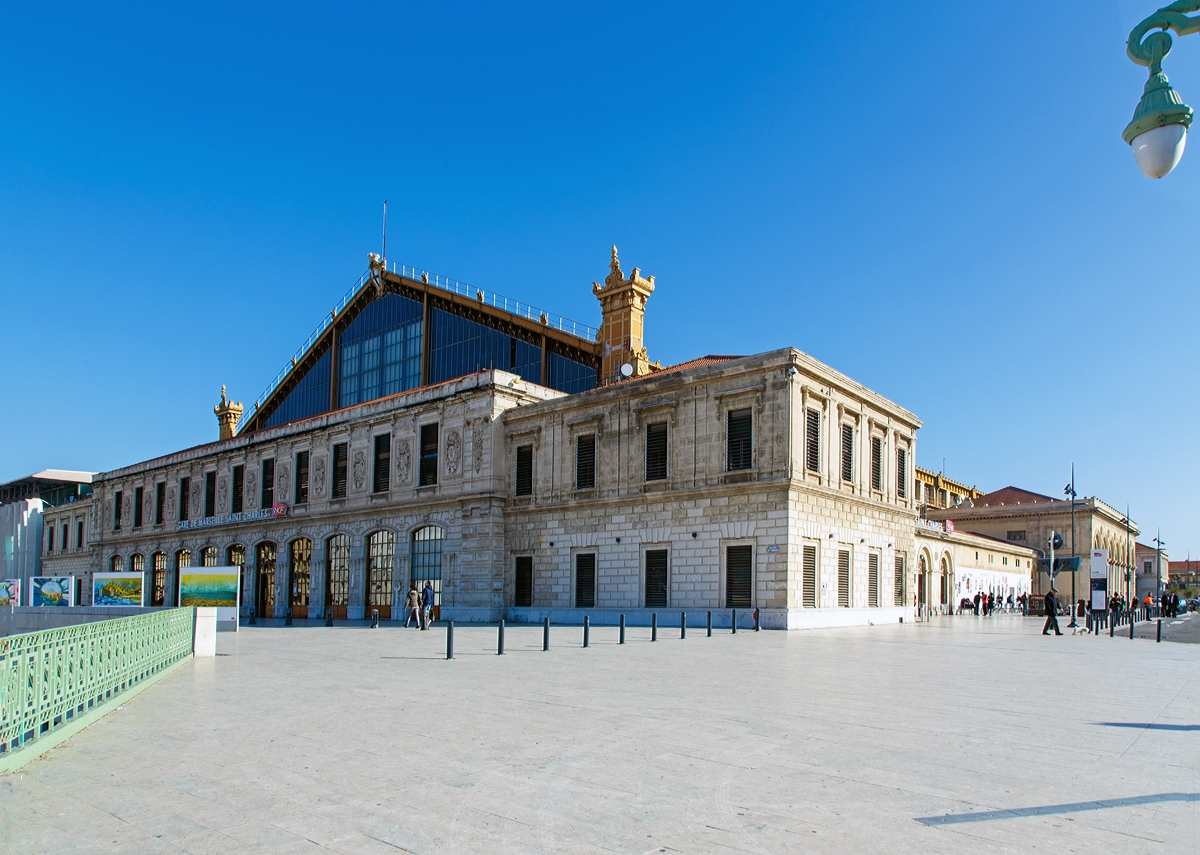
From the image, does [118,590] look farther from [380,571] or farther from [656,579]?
[656,579]

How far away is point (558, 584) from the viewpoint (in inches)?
1389

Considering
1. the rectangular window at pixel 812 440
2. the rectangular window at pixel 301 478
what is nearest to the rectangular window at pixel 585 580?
the rectangular window at pixel 812 440

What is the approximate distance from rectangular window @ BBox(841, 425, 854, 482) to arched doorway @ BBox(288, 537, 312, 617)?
28.4 meters

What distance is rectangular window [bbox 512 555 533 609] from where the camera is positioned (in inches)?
1436

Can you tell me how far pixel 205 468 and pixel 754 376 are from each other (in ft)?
129

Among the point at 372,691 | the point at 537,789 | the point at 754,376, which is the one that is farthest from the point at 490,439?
the point at 537,789

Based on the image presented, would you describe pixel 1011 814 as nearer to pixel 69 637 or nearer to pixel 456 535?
pixel 69 637

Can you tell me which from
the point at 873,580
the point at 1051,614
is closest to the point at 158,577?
the point at 873,580

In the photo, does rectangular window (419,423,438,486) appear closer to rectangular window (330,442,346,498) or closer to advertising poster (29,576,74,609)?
rectangular window (330,442,346,498)

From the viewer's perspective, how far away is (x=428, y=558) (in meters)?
39.2

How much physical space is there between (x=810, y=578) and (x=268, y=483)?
3298 cm

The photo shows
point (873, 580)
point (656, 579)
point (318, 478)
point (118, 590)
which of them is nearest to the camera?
point (118, 590)

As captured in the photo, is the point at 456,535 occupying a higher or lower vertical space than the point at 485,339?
lower

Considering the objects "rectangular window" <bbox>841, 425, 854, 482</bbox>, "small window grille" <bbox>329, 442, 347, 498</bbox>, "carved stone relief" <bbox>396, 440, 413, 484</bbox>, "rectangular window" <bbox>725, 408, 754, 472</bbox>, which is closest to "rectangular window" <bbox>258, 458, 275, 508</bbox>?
"small window grille" <bbox>329, 442, 347, 498</bbox>
